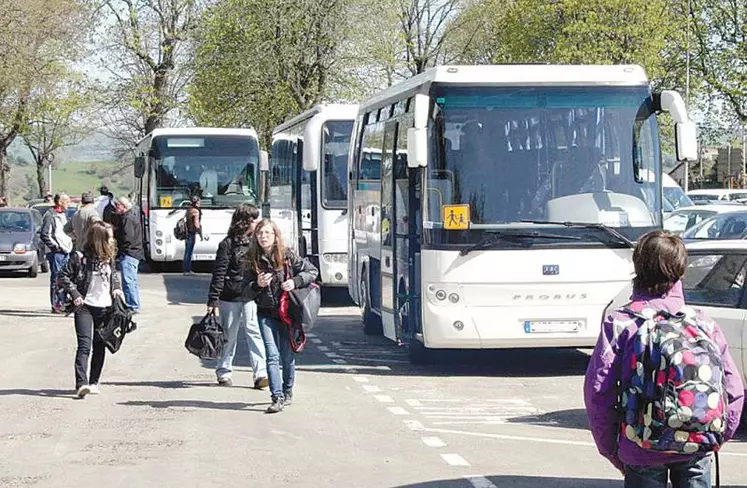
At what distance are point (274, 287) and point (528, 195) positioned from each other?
11.2 feet

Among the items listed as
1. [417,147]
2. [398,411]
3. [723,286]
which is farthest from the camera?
[417,147]

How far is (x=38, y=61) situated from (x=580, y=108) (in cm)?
2644

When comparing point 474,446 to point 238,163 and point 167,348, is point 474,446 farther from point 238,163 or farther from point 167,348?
point 238,163

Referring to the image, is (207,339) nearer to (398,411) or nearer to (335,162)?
(398,411)

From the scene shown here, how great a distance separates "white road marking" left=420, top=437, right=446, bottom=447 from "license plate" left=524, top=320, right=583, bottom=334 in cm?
382

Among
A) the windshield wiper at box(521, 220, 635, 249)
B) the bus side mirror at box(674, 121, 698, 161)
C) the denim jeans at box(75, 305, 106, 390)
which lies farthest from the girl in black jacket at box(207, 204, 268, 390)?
the bus side mirror at box(674, 121, 698, 161)

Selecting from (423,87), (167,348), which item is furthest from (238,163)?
(423,87)

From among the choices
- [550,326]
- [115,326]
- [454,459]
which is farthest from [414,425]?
[550,326]

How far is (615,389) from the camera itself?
Answer: 17.7 ft

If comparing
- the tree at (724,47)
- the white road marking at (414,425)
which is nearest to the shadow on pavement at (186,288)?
the white road marking at (414,425)

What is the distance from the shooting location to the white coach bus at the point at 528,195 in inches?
557

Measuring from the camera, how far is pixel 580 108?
47.8 feet

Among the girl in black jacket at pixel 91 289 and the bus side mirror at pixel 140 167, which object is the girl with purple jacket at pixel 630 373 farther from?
the bus side mirror at pixel 140 167

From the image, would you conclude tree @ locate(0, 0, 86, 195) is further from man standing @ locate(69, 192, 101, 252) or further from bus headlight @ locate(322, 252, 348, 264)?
bus headlight @ locate(322, 252, 348, 264)
